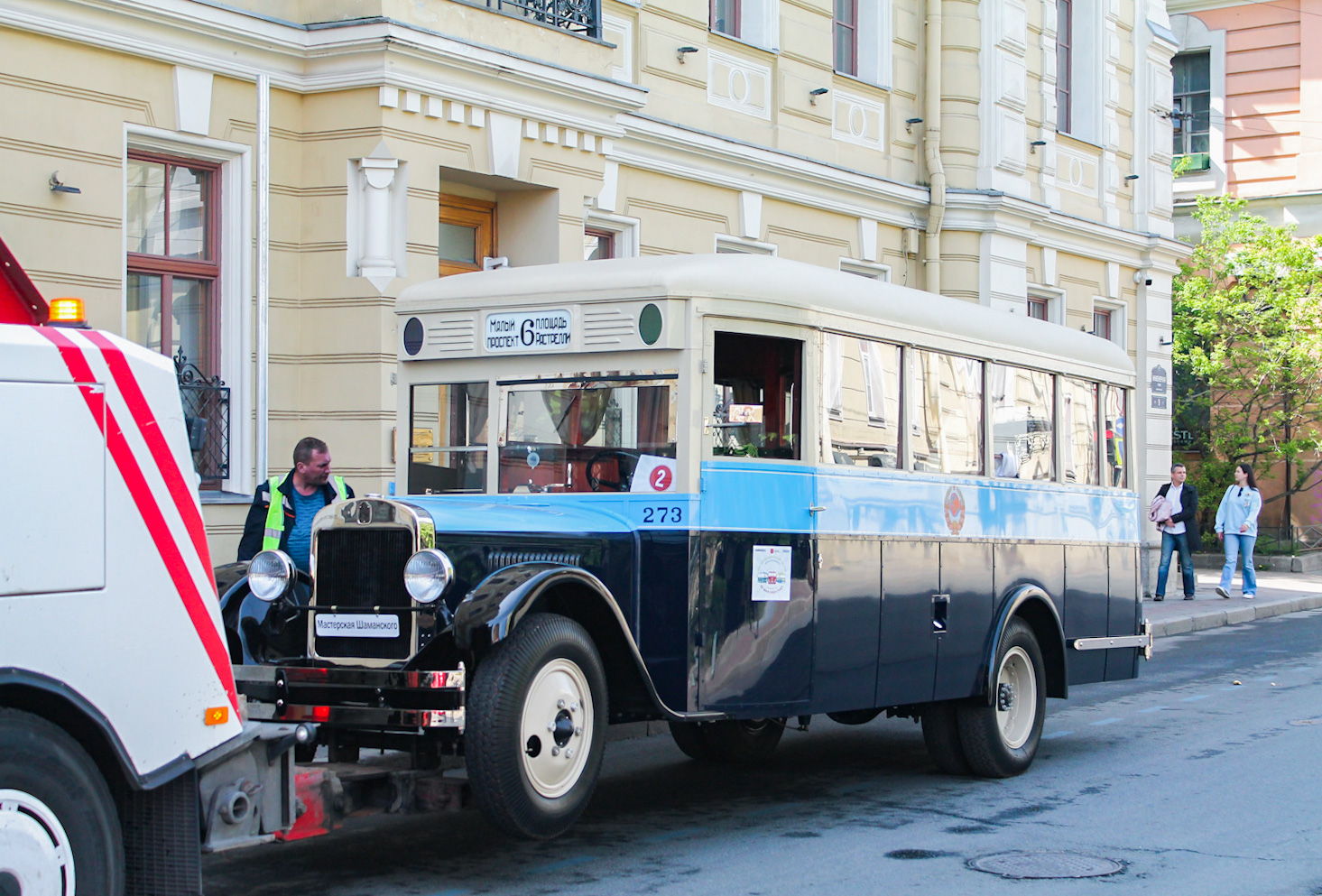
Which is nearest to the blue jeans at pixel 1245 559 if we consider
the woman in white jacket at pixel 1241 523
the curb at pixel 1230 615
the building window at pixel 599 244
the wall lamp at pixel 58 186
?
the woman in white jacket at pixel 1241 523

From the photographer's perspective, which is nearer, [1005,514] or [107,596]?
[107,596]

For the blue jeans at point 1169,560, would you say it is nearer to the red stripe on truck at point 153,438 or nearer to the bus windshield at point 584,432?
the bus windshield at point 584,432

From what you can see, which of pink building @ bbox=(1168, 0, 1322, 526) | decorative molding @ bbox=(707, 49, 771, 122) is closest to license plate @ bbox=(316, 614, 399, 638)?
decorative molding @ bbox=(707, 49, 771, 122)

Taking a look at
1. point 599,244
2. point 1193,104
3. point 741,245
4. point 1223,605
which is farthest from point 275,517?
point 1193,104

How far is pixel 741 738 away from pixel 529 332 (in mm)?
3225

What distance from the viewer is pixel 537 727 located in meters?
6.14

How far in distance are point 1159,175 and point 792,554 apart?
18.8 metres

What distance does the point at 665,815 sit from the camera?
7.89 meters

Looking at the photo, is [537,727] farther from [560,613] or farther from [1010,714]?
[1010,714]

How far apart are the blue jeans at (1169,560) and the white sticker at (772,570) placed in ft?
46.4

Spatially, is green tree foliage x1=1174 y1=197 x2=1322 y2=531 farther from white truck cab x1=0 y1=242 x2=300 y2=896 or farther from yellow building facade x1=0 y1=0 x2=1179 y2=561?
white truck cab x1=0 y1=242 x2=300 y2=896

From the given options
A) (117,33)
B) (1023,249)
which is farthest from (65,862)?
(1023,249)

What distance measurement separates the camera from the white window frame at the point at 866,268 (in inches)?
737

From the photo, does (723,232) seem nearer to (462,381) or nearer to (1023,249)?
(1023,249)
